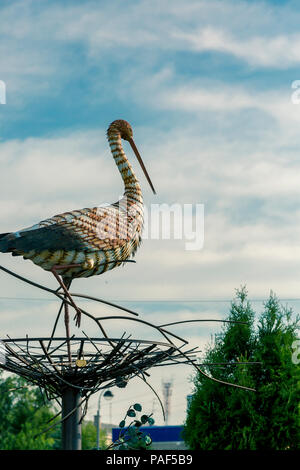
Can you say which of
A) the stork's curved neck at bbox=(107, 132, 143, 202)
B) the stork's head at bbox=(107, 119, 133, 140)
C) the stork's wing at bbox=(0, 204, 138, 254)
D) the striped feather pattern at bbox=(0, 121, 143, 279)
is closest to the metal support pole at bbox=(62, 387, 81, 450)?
the striped feather pattern at bbox=(0, 121, 143, 279)

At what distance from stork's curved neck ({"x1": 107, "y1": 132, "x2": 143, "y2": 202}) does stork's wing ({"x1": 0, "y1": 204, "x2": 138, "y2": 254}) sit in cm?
43

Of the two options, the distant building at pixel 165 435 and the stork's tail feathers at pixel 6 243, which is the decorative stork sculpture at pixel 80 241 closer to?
the stork's tail feathers at pixel 6 243

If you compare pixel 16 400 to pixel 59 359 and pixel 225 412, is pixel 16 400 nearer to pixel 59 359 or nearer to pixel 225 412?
pixel 225 412

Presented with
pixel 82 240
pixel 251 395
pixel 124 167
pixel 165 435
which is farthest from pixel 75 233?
pixel 165 435

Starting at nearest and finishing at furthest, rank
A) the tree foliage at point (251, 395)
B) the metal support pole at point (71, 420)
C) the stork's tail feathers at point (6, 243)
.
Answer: the metal support pole at point (71, 420) < the stork's tail feathers at point (6, 243) < the tree foliage at point (251, 395)

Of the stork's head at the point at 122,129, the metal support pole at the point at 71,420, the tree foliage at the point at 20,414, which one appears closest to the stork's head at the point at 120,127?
the stork's head at the point at 122,129

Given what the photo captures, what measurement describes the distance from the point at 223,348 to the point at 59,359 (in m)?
6.11

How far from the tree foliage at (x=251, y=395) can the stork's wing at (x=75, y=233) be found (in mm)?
4792

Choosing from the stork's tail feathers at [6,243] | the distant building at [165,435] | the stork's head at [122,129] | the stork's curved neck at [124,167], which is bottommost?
the distant building at [165,435]

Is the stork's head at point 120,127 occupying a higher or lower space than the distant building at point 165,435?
higher

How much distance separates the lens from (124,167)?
5.75m

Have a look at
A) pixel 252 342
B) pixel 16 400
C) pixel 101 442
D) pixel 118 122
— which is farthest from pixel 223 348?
pixel 101 442

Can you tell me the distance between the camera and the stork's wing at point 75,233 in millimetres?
4762

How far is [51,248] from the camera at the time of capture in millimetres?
4750
